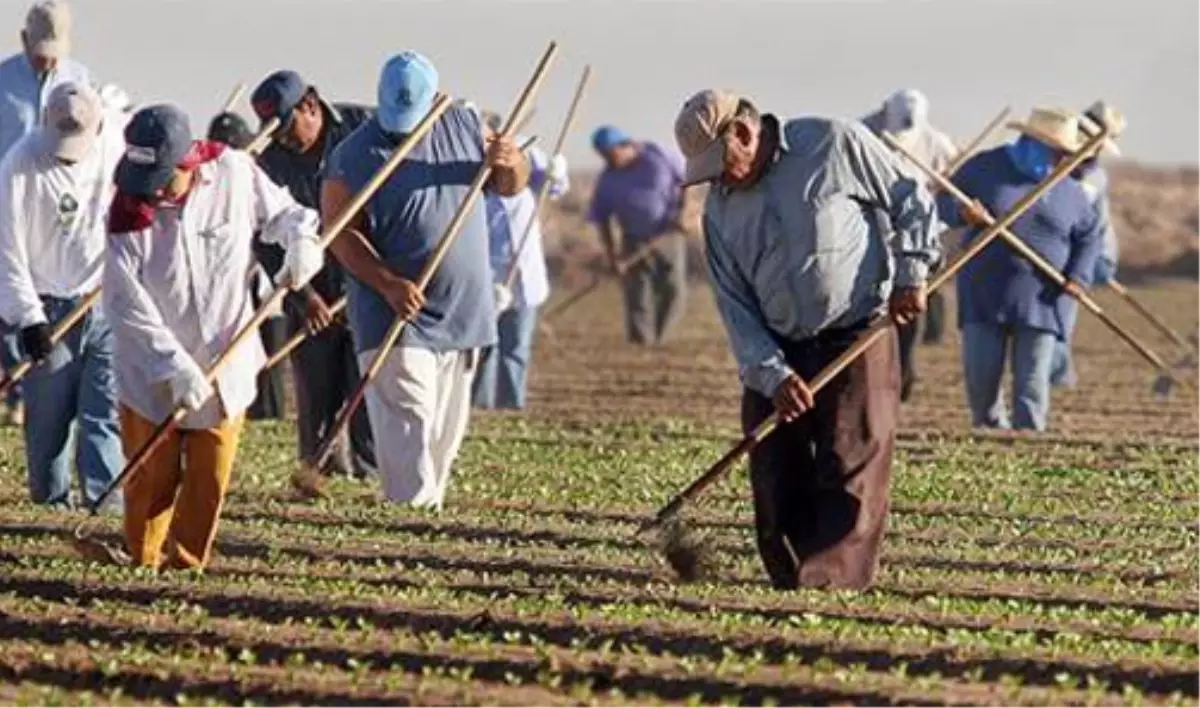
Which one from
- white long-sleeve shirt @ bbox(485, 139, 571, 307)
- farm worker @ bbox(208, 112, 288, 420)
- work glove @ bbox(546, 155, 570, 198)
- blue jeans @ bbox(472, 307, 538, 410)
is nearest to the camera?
farm worker @ bbox(208, 112, 288, 420)

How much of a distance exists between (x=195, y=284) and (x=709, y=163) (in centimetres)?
187

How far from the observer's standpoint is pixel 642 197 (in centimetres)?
3175

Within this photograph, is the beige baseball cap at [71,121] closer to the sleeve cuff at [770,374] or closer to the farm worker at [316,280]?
the farm worker at [316,280]

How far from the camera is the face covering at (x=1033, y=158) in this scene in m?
21.1

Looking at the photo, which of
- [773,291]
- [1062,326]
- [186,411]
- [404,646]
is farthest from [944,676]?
[1062,326]

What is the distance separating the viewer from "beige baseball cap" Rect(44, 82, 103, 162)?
1550cm

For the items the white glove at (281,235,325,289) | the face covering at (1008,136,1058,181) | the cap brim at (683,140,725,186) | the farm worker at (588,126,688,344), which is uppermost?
the cap brim at (683,140,725,186)

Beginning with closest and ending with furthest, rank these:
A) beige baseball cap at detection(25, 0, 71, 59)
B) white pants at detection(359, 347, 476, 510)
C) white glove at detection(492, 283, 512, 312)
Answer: white pants at detection(359, 347, 476, 510) < beige baseball cap at detection(25, 0, 71, 59) < white glove at detection(492, 283, 512, 312)

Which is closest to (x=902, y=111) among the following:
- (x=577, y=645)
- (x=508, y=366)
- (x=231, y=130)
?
(x=508, y=366)

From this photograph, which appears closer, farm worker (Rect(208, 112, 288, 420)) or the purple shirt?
farm worker (Rect(208, 112, 288, 420))

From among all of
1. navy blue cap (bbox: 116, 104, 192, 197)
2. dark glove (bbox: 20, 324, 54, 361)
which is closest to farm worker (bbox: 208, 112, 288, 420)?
dark glove (bbox: 20, 324, 54, 361)

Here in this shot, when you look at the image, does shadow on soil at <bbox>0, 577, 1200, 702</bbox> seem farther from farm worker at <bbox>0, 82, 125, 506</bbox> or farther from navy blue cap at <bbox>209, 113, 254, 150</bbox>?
navy blue cap at <bbox>209, 113, 254, 150</bbox>

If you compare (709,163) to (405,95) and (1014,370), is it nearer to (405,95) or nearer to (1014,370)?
(405,95)

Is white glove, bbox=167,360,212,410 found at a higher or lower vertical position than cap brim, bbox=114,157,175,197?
lower
